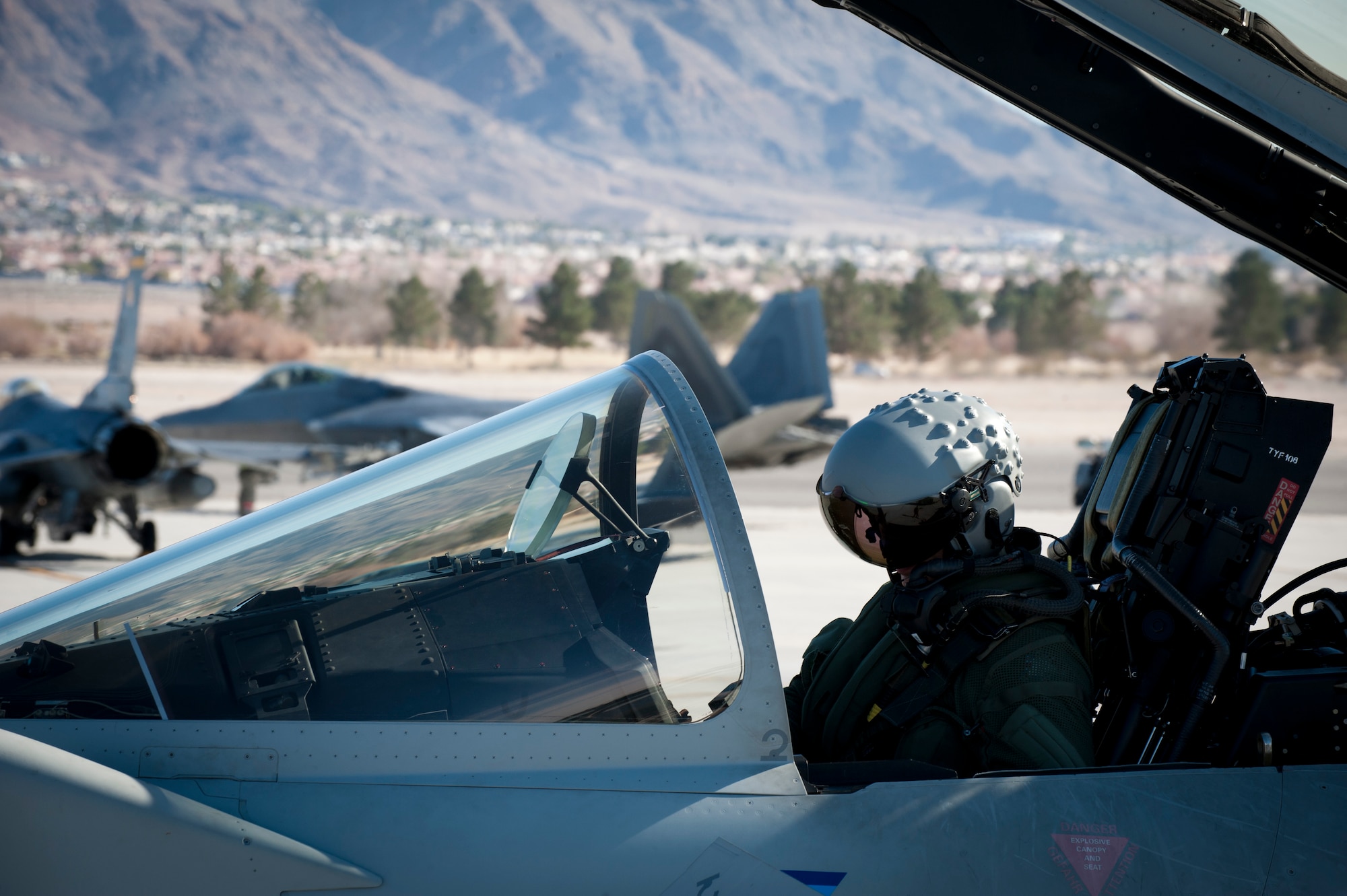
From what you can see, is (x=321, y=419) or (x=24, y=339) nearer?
(x=321, y=419)

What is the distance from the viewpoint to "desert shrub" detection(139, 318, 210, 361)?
168 ft

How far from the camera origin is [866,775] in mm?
1834

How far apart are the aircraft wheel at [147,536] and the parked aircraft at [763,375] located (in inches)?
212

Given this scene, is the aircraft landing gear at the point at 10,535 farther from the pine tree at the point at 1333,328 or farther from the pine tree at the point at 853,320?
the pine tree at the point at 1333,328

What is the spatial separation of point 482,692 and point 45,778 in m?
0.65

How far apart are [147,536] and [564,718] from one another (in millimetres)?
10711

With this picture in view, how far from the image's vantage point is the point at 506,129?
167125 millimetres

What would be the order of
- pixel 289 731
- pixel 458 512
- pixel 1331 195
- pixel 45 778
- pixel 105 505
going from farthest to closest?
pixel 105 505
pixel 1331 195
pixel 458 512
pixel 289 731
pixel 45 778

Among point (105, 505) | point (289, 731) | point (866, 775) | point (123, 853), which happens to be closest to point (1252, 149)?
point (866, 775)

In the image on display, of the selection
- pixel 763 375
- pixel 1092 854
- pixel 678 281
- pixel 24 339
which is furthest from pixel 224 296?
pixel 1092 854

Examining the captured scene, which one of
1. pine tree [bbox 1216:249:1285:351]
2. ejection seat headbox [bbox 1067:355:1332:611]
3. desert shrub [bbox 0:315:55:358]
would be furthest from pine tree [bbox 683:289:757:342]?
ejection seat headbox [bbox 1067:355:1332:611]

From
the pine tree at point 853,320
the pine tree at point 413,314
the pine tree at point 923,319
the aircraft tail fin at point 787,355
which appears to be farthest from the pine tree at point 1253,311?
the pine tree at point 413,314

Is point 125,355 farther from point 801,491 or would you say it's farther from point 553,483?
point 553,483

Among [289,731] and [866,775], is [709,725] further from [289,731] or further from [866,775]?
[289,731]
